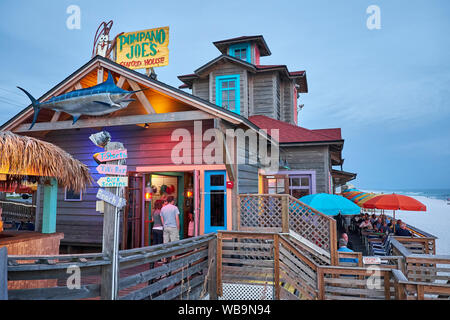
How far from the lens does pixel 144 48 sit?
1066 centimetres

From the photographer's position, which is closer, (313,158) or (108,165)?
(108,165)

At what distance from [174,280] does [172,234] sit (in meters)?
2.33

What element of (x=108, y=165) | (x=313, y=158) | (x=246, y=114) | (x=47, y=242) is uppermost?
(x=246, y=114)

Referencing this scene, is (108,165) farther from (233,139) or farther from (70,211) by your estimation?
(70,211)

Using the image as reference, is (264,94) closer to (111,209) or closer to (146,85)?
(146,85)

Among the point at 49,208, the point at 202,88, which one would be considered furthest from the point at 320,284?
the point at 202,88

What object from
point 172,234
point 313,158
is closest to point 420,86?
point 313,158

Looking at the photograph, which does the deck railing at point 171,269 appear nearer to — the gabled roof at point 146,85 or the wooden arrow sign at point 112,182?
the wooden arrow sign at point 112,182

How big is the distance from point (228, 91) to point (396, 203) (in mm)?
9765

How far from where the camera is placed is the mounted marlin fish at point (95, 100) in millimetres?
7355

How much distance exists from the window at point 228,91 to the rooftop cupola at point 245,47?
180 centimetres

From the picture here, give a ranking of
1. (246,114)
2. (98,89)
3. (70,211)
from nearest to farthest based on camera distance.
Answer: (98,89) < (70,211) < (246,114)

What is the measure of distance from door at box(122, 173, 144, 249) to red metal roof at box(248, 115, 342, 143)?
7.21 metres
